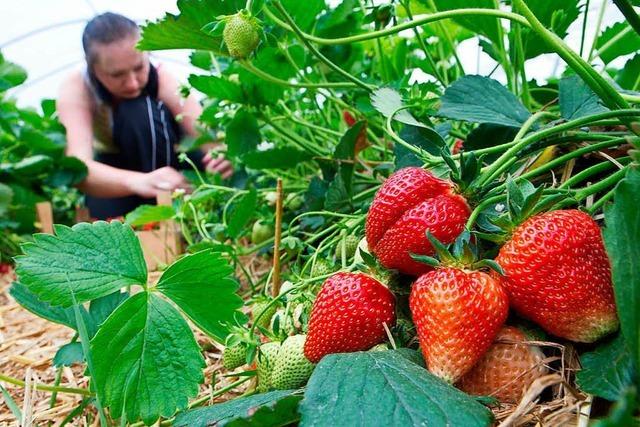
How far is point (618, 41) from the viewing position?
0.87 m

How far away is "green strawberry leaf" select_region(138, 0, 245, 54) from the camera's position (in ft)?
1.96

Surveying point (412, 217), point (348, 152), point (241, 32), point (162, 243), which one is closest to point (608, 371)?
point (412, 217)

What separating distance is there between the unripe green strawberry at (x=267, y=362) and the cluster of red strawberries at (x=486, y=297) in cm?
6

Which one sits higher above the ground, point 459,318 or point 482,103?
point 482,103

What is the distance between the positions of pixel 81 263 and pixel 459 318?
33 cm

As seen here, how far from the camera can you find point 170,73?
91.3 inches

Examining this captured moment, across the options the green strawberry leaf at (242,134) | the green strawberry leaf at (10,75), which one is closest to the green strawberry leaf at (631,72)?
the green strawberry leaf at (242,134)

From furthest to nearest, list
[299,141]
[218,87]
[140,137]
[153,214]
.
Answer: [140,137] → [153,214] → [299,141] → [218,87]

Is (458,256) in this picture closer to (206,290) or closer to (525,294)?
(525,294)

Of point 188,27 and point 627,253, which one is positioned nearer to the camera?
point 627,253

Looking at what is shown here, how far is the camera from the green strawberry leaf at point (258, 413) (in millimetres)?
344

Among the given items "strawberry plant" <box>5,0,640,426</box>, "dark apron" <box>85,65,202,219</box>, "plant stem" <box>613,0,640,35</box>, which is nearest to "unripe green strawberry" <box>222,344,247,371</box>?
"strawberry plant" <box>5,0,640,426</box>

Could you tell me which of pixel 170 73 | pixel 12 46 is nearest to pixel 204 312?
pixel 170 73

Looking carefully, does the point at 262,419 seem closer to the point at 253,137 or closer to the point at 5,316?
the point at 253,137
